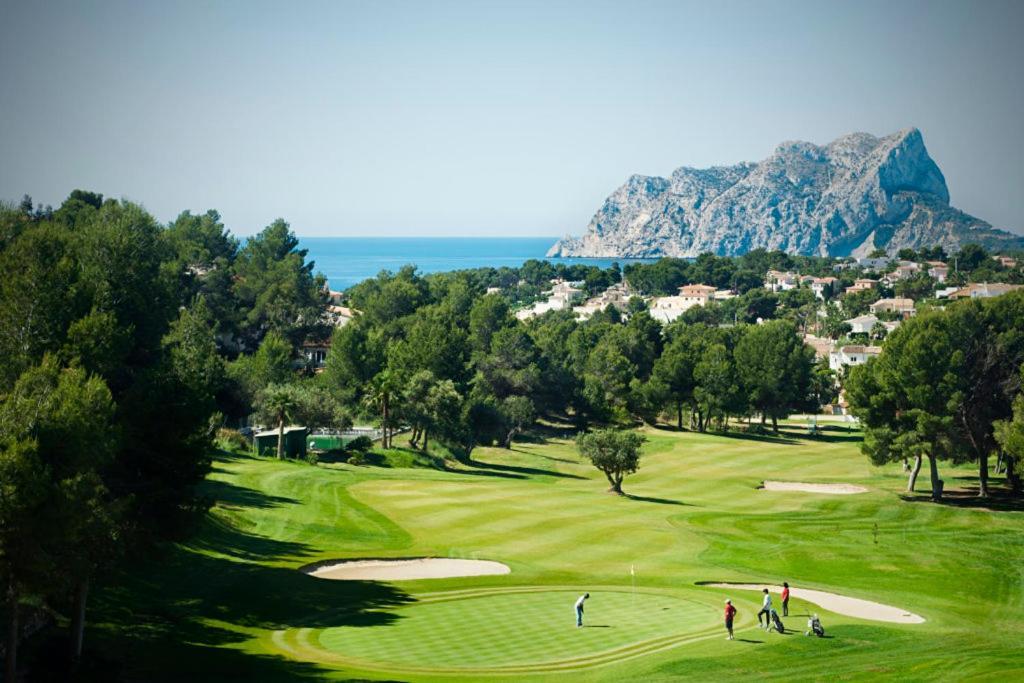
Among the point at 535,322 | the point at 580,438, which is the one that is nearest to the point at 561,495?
the point at 580,438

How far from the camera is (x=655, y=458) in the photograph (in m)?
90.9

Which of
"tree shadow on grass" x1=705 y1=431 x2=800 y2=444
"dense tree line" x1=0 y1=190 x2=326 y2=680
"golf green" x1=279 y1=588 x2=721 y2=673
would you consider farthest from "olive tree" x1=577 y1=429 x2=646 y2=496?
"tree shadow on grass" x1=705 y1=431 x2=800 y2=444

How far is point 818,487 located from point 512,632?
160 feet

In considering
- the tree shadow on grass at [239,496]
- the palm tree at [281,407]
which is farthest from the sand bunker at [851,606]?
the palm tree at [281,407]

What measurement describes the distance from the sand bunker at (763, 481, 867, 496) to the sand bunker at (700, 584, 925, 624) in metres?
33.6

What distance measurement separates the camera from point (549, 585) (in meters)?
39.0

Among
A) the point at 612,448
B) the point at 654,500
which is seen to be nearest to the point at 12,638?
the point at 612,448

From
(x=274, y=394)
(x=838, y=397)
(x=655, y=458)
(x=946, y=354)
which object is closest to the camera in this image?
(x=946, y=354)

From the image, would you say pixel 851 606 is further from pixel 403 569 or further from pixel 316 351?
pixel 316 351

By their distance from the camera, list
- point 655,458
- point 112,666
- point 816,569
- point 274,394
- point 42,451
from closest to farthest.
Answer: point 42,451 < point 112,666 < point 816,569 < point 274,394 < point 655,458

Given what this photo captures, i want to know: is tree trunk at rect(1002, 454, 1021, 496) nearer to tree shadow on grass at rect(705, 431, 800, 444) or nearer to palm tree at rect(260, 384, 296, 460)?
tree shadow on grass at rect(705, 431, 800, 444)

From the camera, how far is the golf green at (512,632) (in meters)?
29.1

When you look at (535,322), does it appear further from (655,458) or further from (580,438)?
(580,438)

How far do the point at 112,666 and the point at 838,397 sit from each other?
14180 centimetres
